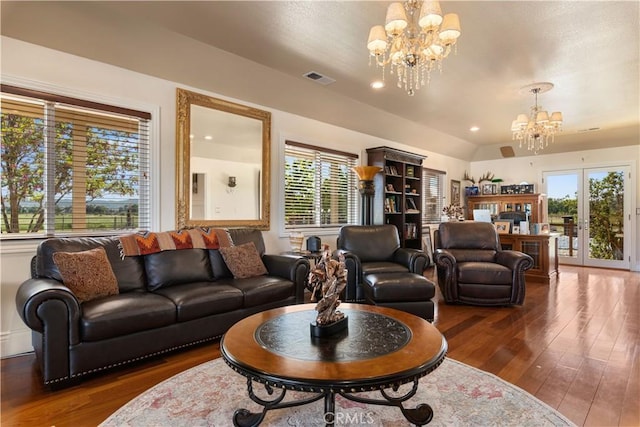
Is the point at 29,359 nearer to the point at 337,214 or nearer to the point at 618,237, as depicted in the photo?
the point at 337,214

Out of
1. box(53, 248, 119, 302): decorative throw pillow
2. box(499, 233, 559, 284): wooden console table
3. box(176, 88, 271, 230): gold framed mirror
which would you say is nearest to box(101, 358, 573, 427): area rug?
box(53, 248, 119, 302): decorative throw pillow

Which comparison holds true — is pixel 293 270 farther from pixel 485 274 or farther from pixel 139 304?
pixel 485 274

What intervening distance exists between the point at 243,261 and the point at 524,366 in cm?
257

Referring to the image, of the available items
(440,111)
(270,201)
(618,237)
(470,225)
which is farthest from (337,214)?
(618,237)

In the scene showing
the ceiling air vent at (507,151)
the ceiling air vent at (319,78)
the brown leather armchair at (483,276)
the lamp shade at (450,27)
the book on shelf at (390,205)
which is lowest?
the brown leather armchair at (483,276)

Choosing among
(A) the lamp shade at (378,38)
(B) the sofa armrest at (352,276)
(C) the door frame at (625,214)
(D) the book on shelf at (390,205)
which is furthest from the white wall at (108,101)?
(C) the door frame at (625,214)

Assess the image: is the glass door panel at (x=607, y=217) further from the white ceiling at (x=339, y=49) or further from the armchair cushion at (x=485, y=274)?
the armchair cushion at (x=485, y=274)

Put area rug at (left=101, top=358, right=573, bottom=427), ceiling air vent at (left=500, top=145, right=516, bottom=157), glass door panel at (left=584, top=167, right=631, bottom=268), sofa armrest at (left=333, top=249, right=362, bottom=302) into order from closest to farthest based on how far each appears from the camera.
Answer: area rug at (left=101, top=358, right=573, bottom=427) < sofa armrest at (left=333, top=249, right=362, bottom=302) < glass door panel at (left=584, top=167, right=631, bottom=268) < ceiling air vent at (left=500, top=145, right=516, bottom=157)

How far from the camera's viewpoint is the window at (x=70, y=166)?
2.69 metres

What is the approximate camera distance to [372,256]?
4.36 m

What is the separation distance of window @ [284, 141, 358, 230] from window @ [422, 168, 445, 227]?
2332 mm

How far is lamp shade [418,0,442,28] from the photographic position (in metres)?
2.20

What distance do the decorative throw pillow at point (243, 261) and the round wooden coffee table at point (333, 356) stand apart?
136 centimetres

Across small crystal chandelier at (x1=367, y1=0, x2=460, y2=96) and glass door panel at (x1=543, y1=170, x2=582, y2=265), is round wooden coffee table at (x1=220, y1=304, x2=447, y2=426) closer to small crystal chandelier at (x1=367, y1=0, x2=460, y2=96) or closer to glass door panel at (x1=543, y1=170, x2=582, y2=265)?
small crystal chandelier at (x1=367, y1=0, x2=460, y2=96)
